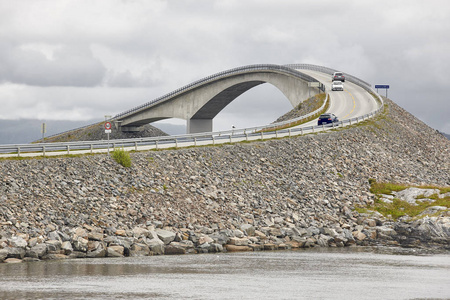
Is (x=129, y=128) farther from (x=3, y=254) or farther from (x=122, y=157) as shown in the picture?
(x=3, y=254)

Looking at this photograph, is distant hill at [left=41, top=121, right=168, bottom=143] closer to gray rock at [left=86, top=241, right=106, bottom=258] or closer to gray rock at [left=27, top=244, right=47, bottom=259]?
gray rock at [left=86, top=241, right=106, bottom=258]

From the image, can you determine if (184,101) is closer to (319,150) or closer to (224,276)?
(319,150)

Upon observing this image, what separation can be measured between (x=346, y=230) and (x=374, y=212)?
5503mm

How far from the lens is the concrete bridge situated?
9444 centimetres

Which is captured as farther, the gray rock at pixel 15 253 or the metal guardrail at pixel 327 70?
the metal guardrail at pixel 327 70

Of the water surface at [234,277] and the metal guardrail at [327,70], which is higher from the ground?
the metal guardrail at [327,70]

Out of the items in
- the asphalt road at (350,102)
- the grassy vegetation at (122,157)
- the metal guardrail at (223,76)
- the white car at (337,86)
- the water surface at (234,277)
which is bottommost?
the water surface at (234,277)

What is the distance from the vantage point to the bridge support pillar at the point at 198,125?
115m

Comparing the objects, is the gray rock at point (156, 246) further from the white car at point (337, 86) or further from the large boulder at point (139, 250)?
the white car at point (337, 86)

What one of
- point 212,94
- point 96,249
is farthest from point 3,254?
point 212,94

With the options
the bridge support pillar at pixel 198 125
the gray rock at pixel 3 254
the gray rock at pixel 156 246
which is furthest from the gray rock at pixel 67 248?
the bridge support pillar at pixel 198 125

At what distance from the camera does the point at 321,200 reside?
49062mm

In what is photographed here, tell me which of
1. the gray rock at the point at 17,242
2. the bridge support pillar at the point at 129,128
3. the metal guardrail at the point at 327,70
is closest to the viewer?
the gray rock at the point at 17,242

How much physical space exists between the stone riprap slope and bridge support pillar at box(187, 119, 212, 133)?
56.3m
